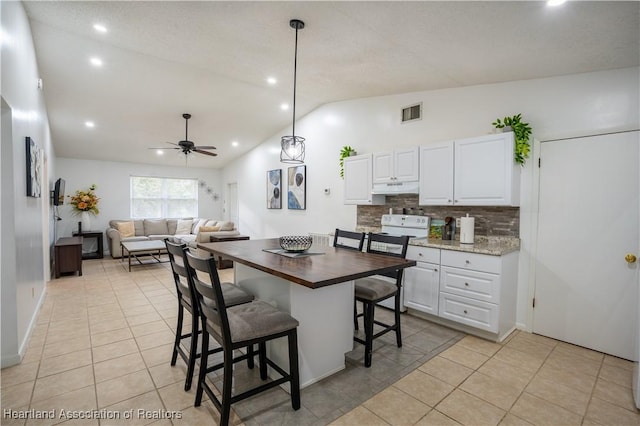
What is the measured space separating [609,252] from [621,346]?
2.65 ft

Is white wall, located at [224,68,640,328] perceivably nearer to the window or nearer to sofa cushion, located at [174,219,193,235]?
sofa cushion, located at [174,219,193,235]

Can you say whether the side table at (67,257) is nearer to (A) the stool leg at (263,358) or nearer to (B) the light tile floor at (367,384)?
(B) the light tile floor at (367,384)

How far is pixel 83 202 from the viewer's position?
6.89 meters

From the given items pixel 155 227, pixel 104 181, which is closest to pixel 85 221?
pixel 104 181

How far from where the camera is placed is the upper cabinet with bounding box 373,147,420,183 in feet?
12.1

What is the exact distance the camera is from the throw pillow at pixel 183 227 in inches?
324

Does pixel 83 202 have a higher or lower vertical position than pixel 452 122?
lower

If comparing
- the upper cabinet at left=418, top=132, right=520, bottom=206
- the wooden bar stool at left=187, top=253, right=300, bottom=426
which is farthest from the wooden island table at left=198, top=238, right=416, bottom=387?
the upper cabinet at left=418, top=132, right=520, bottom=206

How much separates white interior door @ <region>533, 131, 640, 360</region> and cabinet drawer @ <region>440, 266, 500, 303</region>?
2.11 ft

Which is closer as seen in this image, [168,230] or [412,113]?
[412,113]

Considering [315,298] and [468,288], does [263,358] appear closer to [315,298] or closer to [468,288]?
[315,298]

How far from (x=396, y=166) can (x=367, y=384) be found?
8.50ft

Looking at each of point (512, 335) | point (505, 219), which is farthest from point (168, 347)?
point (505, 219)

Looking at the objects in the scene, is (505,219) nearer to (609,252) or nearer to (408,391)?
(609,252)
